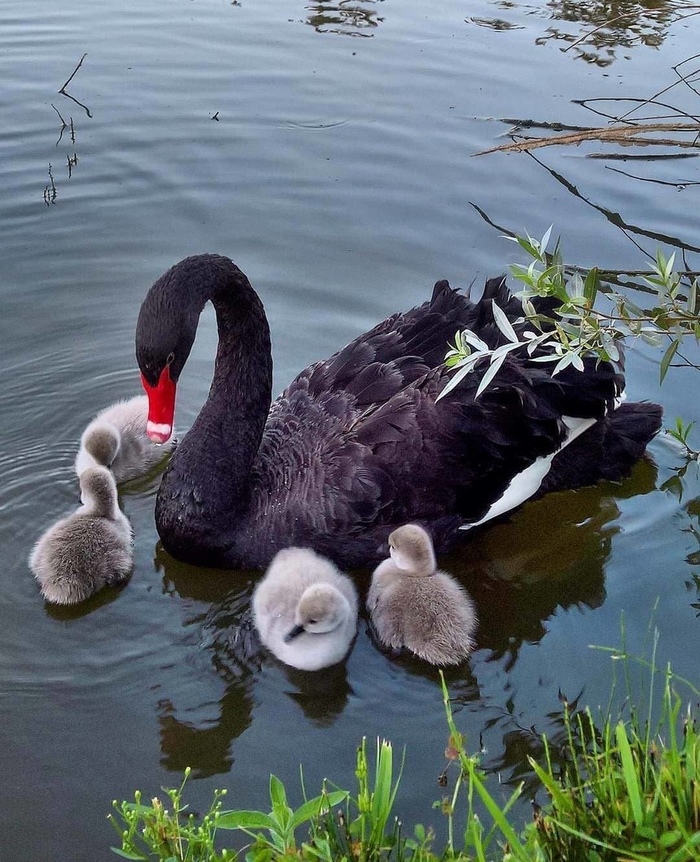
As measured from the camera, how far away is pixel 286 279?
5.48 m

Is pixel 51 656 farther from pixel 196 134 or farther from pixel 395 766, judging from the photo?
pixel 196 134

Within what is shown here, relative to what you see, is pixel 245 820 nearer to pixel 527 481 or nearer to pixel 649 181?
pixel 527 481

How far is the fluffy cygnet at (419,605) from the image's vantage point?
3.22 meters

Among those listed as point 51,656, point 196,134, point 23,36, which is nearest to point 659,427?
point 51,656

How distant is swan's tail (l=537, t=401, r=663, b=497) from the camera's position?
407cm

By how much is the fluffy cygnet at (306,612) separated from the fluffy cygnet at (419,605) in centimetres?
11

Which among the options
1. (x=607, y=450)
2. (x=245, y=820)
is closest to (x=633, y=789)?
(x=245, y=820)

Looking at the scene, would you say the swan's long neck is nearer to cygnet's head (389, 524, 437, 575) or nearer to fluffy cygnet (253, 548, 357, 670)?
fluffy cygnet (253, 548, 357, 670)

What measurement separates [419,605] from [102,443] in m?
1.36

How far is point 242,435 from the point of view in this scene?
12.4 ft

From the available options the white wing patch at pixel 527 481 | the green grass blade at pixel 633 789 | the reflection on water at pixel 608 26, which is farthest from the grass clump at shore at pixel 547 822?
the reflection on water at pixel 608 26

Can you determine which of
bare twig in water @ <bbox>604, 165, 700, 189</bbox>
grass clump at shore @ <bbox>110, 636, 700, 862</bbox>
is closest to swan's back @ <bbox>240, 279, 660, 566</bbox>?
grass clump at shore @ <bbox>110, 636, 700, 862</bbox>

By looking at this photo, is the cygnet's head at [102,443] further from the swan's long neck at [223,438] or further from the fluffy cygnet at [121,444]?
the swan's long neck at [223,438]

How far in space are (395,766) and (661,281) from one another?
151 centimetres
